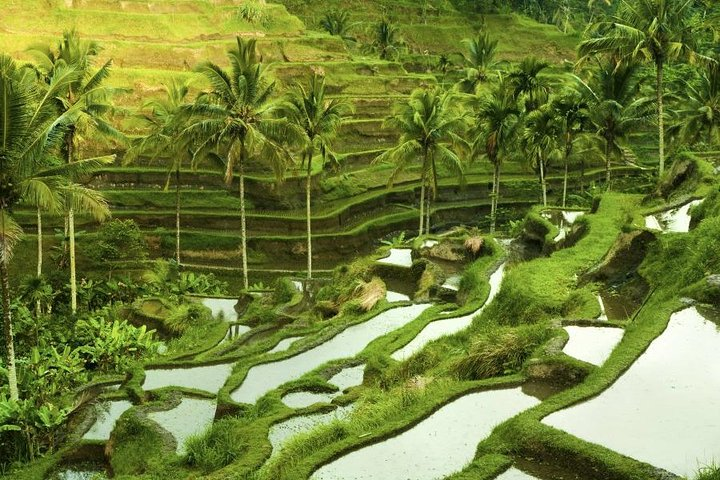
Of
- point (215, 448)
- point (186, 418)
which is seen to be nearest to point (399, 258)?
point (186, 418)

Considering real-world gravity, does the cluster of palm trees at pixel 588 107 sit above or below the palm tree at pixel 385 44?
below

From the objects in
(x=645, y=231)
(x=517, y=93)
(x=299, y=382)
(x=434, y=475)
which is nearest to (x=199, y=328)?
(x=299, y=382)

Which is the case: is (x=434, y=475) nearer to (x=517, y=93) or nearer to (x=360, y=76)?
(x=517, y=93)

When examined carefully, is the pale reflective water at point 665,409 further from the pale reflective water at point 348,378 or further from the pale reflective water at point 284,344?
the pale reflective water at point 284,344

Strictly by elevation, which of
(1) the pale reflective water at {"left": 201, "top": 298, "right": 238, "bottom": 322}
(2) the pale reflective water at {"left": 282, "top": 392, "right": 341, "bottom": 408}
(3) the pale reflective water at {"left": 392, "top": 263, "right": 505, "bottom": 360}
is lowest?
(1) the pale reflective water at {"left": 201, "top": 298, "right": 238, "bottom": 322}

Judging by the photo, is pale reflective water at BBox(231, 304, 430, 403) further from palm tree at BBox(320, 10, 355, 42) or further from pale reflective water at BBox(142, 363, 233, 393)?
palm tree at BBox(320, 10, 355, 42)

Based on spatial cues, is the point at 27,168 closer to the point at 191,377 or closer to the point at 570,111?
the point at 191,377

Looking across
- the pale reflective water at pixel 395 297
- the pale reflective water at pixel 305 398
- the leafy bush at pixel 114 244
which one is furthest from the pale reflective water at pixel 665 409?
the leafy bush at pixel 114 244

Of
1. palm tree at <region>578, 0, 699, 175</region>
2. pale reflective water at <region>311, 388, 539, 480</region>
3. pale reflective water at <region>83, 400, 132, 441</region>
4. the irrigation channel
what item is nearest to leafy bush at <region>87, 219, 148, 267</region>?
pale reflective water at <region>83, 400, 132, 441</region>
